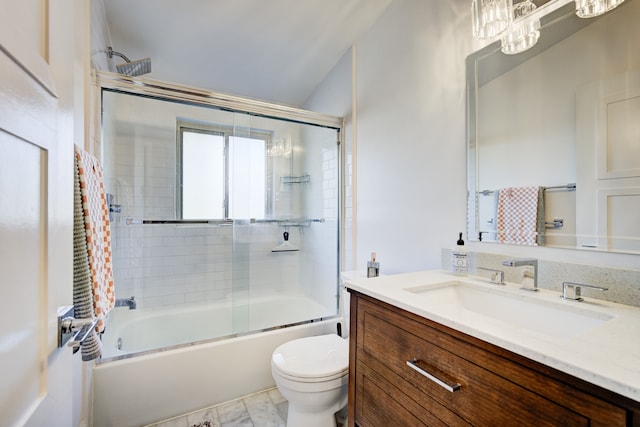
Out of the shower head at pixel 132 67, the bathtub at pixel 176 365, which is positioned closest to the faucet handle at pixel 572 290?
the bathtub at pixel 176 365

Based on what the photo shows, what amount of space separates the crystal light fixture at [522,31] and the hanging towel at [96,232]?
169 cm

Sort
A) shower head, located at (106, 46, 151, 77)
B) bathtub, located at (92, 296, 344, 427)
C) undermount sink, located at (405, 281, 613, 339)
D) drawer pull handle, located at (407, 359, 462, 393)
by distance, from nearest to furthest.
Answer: drawer pull handle, located at (407, 359, 462, 393) → undermount sink, located at (405, 281, 613, 339) → bathtub, located at (92, 296, 344, 427) → shower head, located at (106, 46, 151, 77)

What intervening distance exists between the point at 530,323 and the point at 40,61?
1474 mm

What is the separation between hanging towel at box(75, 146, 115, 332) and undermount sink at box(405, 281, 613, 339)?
3.58 feet

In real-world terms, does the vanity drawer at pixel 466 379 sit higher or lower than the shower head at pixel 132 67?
lower

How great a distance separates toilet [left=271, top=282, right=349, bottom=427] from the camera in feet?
4.20

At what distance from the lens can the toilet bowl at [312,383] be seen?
1.28 m

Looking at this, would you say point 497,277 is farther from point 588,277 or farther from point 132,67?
point 132,67

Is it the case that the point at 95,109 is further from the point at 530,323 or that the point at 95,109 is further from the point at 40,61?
the point at 530,323

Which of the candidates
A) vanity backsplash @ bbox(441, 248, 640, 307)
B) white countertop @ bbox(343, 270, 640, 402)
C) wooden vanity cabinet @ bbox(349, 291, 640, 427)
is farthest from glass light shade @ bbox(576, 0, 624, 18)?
wooden vanity cabinet @ bbox(349, 291, 640, 427)

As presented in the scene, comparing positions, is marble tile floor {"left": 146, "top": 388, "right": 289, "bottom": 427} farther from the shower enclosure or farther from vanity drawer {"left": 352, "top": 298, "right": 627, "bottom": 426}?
vanity drawer {"left": 352, "top": 298, "right": 627, "bottom": 426}

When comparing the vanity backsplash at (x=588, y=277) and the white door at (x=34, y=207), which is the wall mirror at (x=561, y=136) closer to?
the vanity backsplash at (x=588, y=277)

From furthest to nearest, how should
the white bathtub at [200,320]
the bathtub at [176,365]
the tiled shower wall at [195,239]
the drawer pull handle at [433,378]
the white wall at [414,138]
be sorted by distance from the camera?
the tiled shower wall at [195,239]
the white bathtub at [200,320]
the bathtub at [176,365]
the white wall at [414,138]
the drawer pull handle at [433,378]

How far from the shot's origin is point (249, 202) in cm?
236
